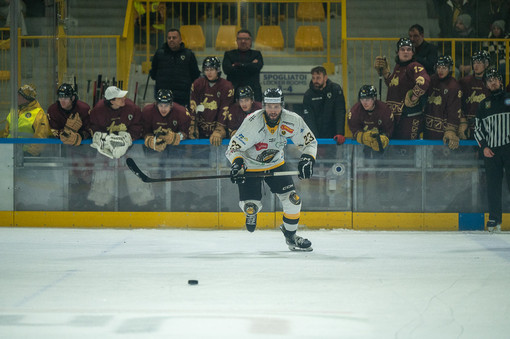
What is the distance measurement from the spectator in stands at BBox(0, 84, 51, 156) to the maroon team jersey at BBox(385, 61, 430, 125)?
12.5ft

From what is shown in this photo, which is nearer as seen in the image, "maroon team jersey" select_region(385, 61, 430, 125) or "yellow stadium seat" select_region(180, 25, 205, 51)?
"maroon team jersey" select_region(385, 61, 430, 125)

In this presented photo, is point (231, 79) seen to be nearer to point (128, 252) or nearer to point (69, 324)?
point (128, 252)

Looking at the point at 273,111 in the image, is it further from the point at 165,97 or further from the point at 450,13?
the point at 450,13

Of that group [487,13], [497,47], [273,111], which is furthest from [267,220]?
[487,13]

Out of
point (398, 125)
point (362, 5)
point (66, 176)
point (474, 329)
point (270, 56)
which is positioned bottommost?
point (474, 329)

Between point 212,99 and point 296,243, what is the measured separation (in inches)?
85.7

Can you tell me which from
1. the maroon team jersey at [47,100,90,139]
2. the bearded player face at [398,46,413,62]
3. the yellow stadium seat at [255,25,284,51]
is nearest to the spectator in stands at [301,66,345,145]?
the bearded player face at [398,46,413,62]

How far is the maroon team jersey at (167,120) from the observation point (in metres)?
8.54

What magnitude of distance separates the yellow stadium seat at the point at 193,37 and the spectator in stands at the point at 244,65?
232 centimetres

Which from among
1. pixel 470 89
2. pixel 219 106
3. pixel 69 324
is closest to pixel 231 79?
pixel 219 106

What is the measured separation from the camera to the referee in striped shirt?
8.41 metres

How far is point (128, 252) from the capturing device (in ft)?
23.0

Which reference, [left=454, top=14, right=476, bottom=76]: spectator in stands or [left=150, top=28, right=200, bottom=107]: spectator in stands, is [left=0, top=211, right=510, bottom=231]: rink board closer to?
[left=150, top=28, right=200, bottom=107]: spectator in stands

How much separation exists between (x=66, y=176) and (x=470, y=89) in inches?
178
